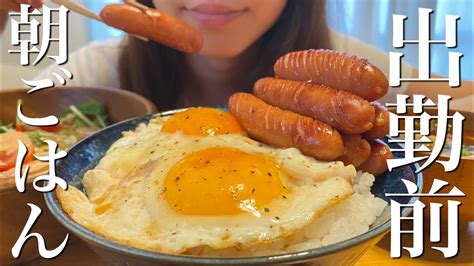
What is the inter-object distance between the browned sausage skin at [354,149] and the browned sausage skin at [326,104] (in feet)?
0.07

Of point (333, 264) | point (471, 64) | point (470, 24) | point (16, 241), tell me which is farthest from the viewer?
point (471, 64)

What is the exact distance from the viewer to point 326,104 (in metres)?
0.85

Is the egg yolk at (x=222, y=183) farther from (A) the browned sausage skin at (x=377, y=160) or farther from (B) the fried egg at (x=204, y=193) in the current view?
(A) the browned sausage skin at (x=377, y=160)

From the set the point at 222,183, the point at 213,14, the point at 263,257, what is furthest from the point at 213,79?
the point at 263,257

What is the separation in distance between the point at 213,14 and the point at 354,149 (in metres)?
0.85

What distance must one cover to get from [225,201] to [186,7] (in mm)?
994

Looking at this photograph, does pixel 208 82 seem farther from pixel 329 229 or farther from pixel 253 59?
pixel 329 229

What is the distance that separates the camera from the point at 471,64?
113 inches

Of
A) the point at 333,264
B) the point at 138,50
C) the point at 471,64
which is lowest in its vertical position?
the point at 471,64

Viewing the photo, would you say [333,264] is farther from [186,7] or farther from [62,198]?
[186,7]

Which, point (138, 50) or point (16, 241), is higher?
point (138, 50)

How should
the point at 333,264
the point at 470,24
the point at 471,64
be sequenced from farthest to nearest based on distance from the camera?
1. the point at 471,64
2. the point at 470,24
3. the point at 333,264

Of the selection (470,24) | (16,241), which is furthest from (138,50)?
(470,24)

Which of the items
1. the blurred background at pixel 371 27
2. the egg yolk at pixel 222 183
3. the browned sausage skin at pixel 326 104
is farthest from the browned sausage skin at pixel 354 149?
the blurred background at pixel 371 27
